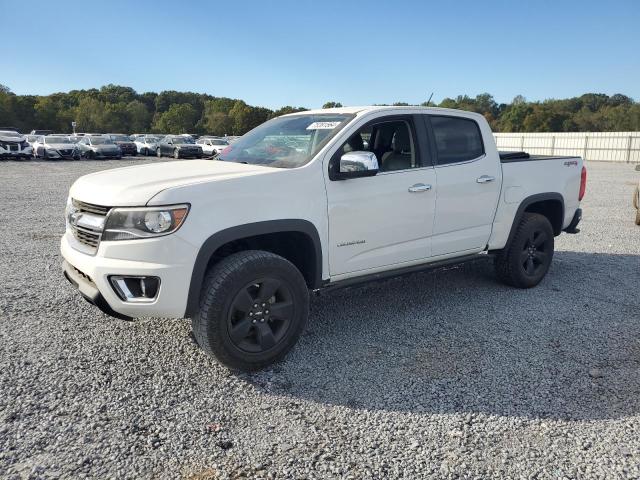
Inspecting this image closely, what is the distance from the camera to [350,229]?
12.9 feet

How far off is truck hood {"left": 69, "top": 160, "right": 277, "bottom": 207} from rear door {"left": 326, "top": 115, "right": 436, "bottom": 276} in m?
0.65

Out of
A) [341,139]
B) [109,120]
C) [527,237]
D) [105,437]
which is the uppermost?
[109,120]

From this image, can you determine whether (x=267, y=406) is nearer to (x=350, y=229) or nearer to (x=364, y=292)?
(x=350, y=229)

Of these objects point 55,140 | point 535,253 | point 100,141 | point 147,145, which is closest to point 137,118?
point 147,145

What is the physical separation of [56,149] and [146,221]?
29.2 meters

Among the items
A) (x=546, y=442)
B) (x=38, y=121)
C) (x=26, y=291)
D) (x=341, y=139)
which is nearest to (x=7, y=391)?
(x=26, y=291)

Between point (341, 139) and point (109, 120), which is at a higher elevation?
point (109, 120)

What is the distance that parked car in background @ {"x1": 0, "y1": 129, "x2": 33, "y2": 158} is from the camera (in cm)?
2745

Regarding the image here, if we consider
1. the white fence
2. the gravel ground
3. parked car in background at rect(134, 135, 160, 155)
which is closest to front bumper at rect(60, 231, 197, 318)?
the gravel ground

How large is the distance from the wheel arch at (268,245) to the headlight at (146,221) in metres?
0.24

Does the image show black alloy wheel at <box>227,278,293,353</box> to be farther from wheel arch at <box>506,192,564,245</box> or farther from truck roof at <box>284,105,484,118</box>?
wheel arch at <box>506,192,564,245</box>

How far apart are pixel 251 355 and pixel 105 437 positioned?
1050 mm

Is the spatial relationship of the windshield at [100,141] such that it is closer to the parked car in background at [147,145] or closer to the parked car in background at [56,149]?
the parked car in background at [56,149]

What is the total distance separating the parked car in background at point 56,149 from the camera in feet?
94.0
